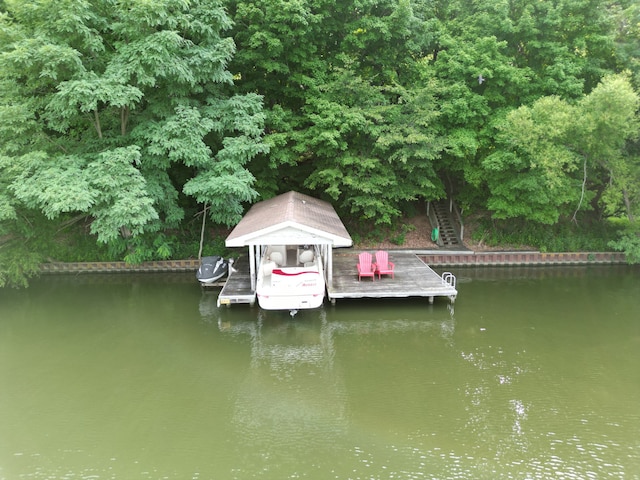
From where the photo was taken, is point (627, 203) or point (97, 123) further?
point (627, 203)

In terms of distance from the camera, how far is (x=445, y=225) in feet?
60.0

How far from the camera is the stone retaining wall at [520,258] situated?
1639cm

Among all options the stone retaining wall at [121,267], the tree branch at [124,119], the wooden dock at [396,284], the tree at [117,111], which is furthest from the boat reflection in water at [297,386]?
the tree branch at [124,119]

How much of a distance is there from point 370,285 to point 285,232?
9.89ft

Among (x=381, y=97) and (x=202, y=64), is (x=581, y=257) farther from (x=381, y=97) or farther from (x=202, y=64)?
(x=202, y=64)

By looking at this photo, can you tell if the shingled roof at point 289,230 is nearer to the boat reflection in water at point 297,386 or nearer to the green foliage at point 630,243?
the boat reflection in water at point 297,386

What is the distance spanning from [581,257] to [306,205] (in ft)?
35.7

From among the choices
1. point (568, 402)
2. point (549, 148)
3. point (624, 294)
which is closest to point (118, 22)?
point (549, 148)

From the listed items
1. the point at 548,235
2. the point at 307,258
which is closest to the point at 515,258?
the point at 548,235

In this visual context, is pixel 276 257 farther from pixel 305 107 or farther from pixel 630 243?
pixel 630 243

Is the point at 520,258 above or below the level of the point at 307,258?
below

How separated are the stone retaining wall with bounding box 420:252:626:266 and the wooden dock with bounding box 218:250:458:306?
2.04 m

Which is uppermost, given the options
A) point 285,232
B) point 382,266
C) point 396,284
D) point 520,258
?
point 285,232

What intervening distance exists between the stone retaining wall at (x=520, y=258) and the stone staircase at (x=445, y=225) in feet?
2.90
